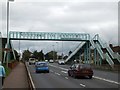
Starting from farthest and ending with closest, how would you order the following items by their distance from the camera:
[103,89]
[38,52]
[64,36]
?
[38,52] → [64,36] → [103,89]

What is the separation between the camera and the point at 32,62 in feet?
311

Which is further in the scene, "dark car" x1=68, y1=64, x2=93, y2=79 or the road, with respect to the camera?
"dark car" x1=68, y1=64, x2=93, y2=79

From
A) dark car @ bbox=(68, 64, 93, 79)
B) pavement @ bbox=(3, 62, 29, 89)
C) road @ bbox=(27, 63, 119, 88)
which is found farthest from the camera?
dark car @ bbox=(68, 64, 93, 79)

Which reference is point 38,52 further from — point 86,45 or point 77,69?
point 77,69

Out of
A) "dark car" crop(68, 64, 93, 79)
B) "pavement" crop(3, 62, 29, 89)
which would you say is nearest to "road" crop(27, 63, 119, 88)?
"dark car" crop(68, 64, 93, 79)

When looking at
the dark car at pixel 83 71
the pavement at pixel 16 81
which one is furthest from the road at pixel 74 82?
the pavement at pixel 16 81

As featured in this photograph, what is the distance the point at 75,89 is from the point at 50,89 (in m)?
1.42

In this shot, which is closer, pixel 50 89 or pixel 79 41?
pixel 50 89

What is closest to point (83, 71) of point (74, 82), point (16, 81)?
point (74, 82)

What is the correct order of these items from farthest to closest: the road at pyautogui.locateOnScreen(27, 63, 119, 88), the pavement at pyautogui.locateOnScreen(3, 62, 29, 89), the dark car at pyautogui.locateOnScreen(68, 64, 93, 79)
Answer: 1. the dark car at pyautogui.locateOnScreen(68, 64, 93, 79)
2. the road at pyautogui.locateOnScreen(27, 63, 119, 88)
3. the pavement at pyautogui.locateOnScreen(3, 62, 29, 89)

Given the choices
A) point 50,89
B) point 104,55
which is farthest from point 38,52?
point 50,89

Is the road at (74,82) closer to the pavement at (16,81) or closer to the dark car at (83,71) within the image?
the dark car at (83,71)

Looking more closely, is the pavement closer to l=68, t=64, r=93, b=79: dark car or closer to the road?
the road

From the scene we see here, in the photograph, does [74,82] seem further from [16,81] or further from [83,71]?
[83,71]
